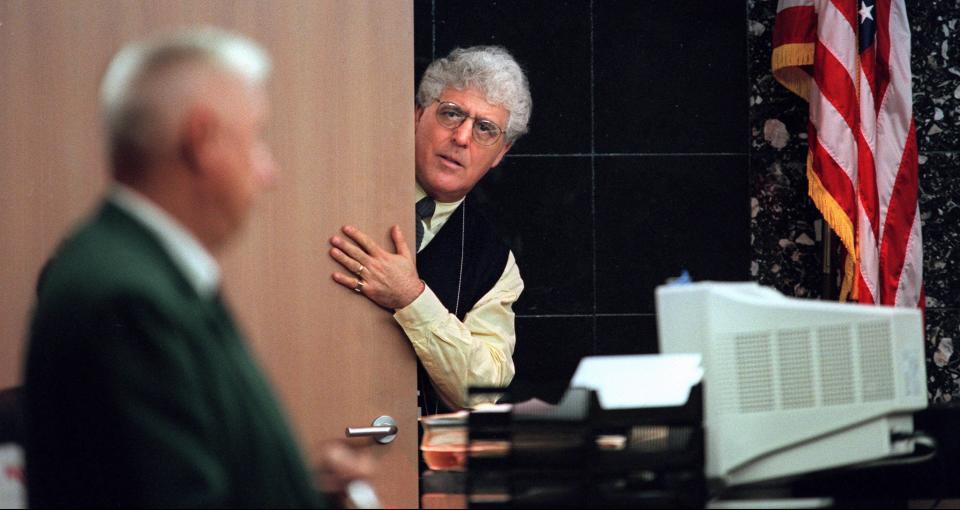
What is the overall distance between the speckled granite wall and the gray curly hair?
85 centimetres

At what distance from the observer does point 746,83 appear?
10.9 feet

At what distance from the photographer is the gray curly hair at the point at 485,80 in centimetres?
272

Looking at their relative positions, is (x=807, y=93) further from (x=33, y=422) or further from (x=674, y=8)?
(x=33, y=422)

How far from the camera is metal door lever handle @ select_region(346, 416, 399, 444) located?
8.12 feet

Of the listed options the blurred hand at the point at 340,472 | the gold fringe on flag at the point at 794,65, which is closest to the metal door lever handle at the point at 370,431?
the blurred hand at the point at 340,472

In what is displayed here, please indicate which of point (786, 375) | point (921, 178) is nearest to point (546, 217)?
point (921, 178)

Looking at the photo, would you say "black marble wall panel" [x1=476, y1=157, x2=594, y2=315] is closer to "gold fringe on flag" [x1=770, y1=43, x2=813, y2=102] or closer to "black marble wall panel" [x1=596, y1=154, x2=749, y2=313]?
"black marble wall panel" [x1=596, y1=154, x2=749, y2=313]

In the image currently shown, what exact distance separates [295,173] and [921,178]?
5.83 ft

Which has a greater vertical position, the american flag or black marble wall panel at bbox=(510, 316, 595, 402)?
the american flag

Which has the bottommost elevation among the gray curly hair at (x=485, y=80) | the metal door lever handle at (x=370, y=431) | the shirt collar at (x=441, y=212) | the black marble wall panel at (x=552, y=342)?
the metal door lever handle at (x=370, y=431)

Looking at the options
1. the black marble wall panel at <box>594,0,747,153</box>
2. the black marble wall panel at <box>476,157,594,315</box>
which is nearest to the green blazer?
the black marble wall panel at <box>476,157,594,315</box>

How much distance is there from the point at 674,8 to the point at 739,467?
76.1 inches

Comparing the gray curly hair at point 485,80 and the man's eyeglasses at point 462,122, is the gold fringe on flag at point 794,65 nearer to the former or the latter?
the gray curly hair at point 485,80

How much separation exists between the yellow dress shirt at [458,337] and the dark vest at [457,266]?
0.02m
